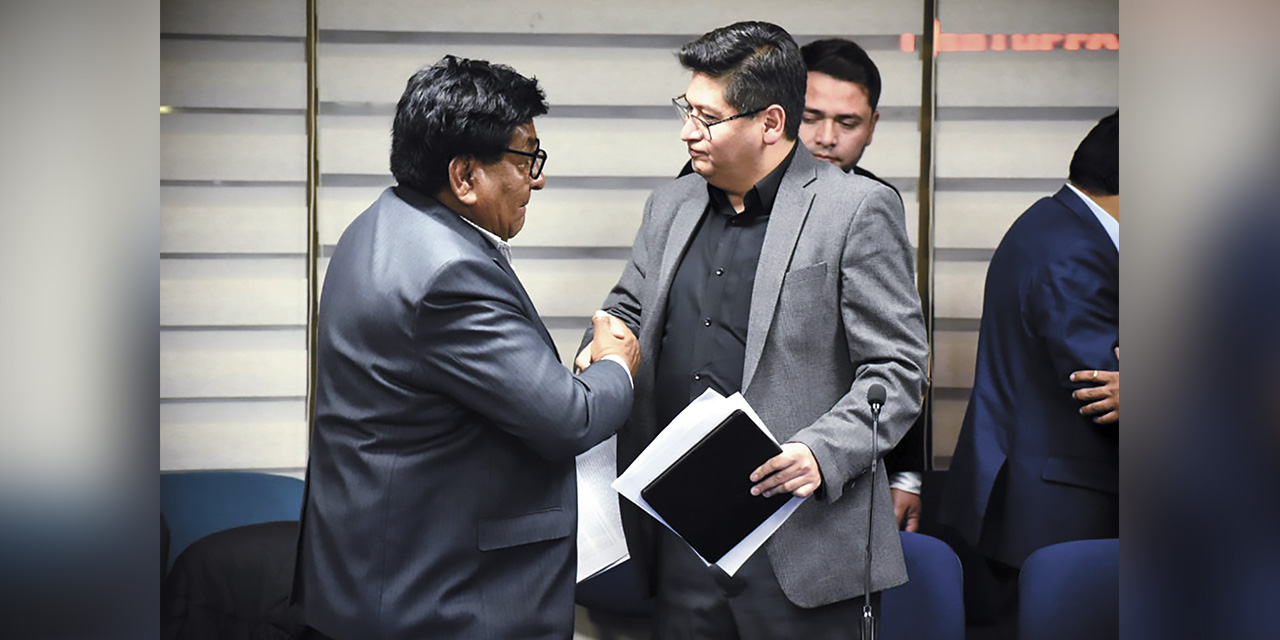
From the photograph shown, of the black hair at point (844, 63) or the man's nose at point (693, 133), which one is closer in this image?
the man's nose at point (693, 133)

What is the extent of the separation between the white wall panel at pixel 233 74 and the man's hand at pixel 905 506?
7.76ft

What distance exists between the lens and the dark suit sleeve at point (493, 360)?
216 cm

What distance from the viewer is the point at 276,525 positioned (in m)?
3.48

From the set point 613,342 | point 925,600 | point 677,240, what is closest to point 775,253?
point 677,240

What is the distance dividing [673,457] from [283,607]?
152cm

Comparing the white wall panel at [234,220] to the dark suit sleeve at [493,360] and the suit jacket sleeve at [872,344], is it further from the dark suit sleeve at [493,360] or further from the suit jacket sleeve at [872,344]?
the suit jacket sleeve at [872,344]

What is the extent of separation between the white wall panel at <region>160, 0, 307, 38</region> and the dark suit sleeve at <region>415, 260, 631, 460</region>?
2.22m

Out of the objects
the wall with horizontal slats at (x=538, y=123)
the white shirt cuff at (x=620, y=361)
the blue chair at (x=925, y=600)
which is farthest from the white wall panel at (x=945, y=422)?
the white shirt cuff at (x=620, y=361)

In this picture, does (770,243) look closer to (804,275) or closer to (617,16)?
(804,275)

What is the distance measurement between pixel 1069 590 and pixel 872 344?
35.9 inches

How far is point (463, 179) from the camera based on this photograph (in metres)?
2.37

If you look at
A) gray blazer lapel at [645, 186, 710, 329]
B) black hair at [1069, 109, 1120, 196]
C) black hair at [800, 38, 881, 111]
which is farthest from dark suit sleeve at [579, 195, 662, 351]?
black hair at [1069, 109, 1120, 196]

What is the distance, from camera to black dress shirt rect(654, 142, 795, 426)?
2.62m
